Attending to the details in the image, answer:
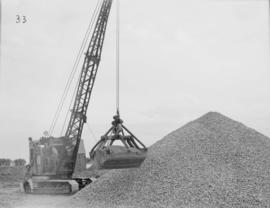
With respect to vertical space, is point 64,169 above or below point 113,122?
below

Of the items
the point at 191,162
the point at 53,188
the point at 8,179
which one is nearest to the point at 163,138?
the point at 191,162

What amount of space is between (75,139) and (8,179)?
38.3 feet

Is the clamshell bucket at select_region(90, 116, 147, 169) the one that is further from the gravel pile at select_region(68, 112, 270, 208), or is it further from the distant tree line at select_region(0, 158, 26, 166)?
the distant tree line at select_region(0, 158, 26, 166)

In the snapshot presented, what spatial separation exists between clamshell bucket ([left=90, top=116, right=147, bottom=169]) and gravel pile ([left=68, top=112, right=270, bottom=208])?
568 millimetres

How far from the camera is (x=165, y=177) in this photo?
12766 millimetres

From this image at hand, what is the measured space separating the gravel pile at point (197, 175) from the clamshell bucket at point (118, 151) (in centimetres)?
57

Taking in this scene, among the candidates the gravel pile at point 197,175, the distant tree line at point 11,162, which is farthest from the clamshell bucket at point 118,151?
the distant tree line at point 11,162

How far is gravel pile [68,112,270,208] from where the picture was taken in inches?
451

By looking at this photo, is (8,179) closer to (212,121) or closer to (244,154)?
(212,121)

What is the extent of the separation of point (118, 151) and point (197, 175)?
8.38 ft

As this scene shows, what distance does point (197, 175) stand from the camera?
12516 mm

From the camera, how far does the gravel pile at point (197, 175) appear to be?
11445 mm

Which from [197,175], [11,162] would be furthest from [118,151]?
[11,162]

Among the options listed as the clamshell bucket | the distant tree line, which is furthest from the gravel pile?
the distant tree line
